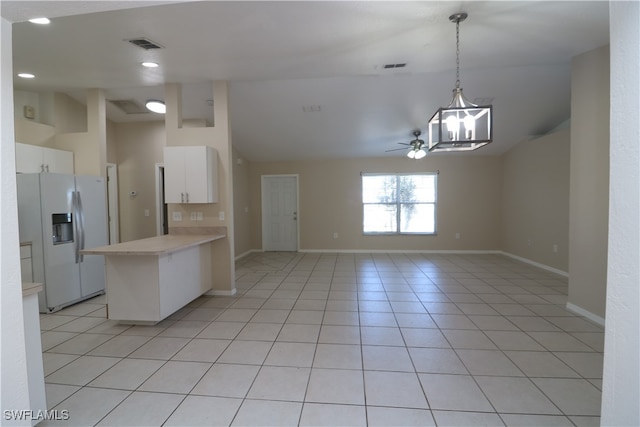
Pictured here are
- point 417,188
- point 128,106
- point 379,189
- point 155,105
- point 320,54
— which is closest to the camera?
point 320,54

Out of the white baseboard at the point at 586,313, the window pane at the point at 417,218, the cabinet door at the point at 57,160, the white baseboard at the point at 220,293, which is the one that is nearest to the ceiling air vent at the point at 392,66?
the white baseboard at the point at 586,313

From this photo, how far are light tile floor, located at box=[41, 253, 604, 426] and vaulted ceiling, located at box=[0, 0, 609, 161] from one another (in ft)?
7.45

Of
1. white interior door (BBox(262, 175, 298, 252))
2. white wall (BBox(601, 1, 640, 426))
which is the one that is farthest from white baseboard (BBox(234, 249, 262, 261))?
white wall (BBox(601, 1, 640, 426))

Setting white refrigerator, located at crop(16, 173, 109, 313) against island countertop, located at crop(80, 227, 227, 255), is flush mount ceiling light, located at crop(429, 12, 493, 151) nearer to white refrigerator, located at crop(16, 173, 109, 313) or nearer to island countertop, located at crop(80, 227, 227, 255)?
island countertop, located at crop(80, 227, 227, 255)

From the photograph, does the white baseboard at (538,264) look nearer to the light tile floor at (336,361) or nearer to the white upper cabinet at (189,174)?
the light tile floor at (336,361)

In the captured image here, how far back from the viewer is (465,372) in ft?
6.88

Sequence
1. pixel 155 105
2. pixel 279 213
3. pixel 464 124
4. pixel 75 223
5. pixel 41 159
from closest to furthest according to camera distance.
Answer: pixel 464 124
pixel 75 223
pixel 41 159
pixel 155 105
pixel 279 213

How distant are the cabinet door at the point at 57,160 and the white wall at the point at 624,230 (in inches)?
218

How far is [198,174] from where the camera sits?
3.59m

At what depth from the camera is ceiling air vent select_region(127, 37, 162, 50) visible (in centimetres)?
270

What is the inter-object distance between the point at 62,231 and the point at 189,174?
1712mm

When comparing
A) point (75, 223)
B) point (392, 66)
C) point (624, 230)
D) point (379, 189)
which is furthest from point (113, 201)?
point (624, 230)

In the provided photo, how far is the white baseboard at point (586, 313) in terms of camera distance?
114 inches

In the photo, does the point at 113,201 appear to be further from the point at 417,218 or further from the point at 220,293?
the point at 417,218
